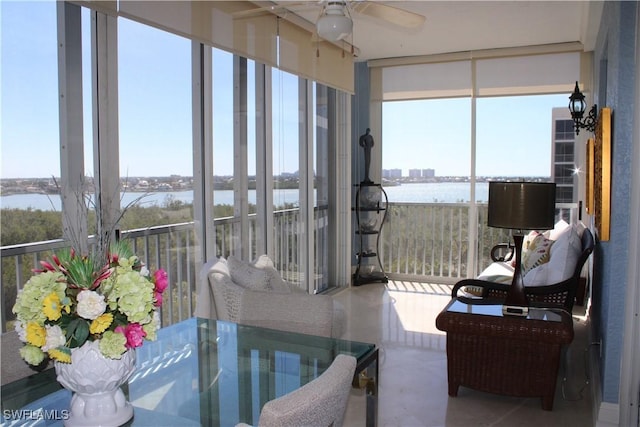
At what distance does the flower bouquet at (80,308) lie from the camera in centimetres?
127

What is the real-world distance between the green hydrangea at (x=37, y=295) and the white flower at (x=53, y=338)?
29 mm

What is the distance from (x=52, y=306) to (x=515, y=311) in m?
2.58

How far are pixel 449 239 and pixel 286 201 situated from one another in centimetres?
263

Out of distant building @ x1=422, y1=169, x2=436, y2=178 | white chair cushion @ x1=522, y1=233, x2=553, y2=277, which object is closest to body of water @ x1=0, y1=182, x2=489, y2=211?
distant building @ x1=422, y1=169, x2=436, y2=178

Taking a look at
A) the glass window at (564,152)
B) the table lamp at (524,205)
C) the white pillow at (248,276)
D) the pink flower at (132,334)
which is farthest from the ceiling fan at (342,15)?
the glass window at (564,152)

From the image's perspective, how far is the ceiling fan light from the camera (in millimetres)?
2602

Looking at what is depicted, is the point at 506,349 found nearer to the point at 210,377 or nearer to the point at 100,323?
the point at 210,377

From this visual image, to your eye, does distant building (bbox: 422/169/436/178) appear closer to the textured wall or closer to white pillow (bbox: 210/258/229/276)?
the textured wall

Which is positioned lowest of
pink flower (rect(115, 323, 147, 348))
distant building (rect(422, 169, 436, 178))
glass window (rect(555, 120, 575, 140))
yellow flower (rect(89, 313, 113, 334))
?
pink flower (rect(115, 323, 147, 348))

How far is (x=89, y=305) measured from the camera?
1.26 meters

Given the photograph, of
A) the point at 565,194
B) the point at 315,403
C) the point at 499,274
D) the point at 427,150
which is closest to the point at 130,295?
the point at 315,403

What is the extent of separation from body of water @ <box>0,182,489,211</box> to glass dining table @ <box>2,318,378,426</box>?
1.04 metres

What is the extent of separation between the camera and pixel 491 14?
465 centimetres

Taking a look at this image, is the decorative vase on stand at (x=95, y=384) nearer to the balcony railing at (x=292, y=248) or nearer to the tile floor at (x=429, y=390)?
the balcony railing at (x=292, y=248)
